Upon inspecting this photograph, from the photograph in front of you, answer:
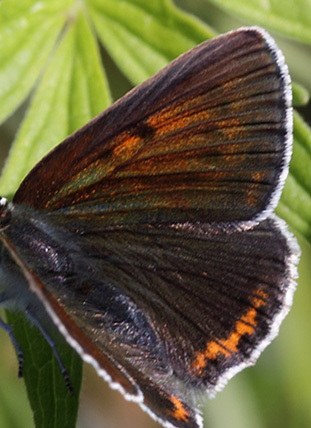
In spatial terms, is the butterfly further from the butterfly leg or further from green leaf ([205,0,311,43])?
green leaf ([205,0,311,43])

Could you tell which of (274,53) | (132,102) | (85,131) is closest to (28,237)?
(85,131)

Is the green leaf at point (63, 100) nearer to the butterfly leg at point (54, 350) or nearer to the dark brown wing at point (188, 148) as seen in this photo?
the dark brown wing at point (188, 148)

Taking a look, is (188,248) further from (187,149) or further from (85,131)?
(85,131)

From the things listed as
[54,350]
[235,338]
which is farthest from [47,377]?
[235,338]

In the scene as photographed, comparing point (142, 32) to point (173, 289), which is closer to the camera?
point (173, 289)

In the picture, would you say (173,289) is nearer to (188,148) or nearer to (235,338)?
(235,338)

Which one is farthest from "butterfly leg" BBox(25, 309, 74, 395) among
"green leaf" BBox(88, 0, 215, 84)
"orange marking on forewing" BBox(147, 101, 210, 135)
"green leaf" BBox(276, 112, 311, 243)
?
"green leaf" BBox(88, 0, 215, 84)
